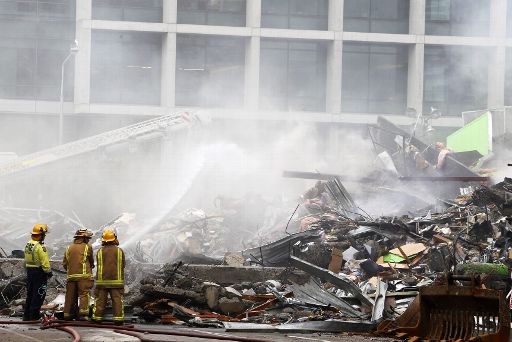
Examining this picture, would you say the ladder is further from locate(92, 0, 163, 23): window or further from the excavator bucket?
the excavator bucket

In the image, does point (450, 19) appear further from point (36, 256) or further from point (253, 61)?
point (36, 256)

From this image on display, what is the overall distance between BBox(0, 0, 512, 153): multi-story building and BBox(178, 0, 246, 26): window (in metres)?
0.05

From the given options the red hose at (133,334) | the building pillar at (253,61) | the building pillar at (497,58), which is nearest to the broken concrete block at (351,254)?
the red hose at (133,334)

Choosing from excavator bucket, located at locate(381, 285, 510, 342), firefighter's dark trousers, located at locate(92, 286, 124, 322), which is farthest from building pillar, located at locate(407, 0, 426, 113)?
excavator bucket, located at locate(381, 285, 510, 342)

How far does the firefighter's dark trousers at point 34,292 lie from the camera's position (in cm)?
1434

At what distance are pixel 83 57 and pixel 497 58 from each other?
67.2 ft

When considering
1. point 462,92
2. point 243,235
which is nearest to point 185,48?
point 462,92

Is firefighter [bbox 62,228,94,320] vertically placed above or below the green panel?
below

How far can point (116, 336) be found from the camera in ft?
41.0

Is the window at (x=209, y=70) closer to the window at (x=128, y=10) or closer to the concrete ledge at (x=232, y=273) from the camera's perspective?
the window at (x=128, y=10)

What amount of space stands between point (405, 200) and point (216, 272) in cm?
1007

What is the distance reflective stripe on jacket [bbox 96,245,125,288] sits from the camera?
1388 cm

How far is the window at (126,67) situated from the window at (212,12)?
5.90 feet

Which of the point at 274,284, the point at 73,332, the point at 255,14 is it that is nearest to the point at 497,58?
the point at 255,14
